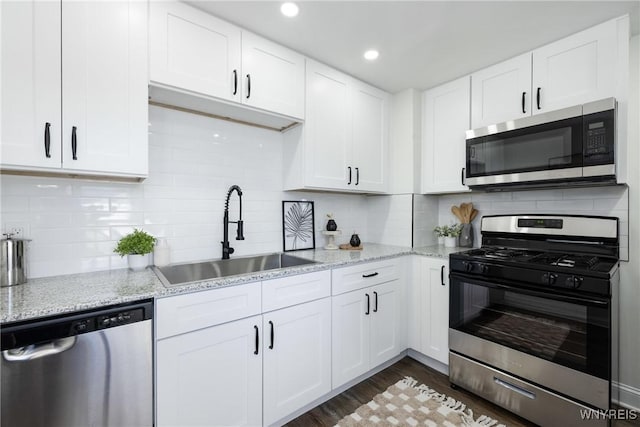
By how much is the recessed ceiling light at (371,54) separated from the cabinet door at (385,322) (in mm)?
1762

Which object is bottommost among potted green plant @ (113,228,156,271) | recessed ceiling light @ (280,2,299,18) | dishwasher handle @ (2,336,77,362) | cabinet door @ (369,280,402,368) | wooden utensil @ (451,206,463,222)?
cabinet door @ (369,280,402,368)

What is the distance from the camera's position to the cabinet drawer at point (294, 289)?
1.62 metres

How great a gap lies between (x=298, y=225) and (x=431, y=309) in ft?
4.27

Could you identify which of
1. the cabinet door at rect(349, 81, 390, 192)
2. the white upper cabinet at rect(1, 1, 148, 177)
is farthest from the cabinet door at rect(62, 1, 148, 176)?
the cabinet door at rect(349, 81, 390, 192)

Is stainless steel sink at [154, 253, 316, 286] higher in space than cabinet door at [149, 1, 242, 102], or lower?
lower

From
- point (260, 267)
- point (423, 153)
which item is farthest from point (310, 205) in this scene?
point (423, 153)

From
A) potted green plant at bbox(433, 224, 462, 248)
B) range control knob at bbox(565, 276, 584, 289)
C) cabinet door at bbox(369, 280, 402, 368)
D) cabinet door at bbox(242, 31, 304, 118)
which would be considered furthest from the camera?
potted green plant at bbox(433, 224, 462, 248)

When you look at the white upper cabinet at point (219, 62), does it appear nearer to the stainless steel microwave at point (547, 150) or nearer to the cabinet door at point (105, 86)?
the cabinet door at point (105, 86)

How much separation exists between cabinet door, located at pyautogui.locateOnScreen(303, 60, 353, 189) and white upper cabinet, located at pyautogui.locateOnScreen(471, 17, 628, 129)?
3.54 ft

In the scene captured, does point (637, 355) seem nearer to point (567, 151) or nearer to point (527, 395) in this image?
point (527, 395)

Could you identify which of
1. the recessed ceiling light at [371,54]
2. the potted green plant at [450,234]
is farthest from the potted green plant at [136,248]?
the potted green plant at [450,234]

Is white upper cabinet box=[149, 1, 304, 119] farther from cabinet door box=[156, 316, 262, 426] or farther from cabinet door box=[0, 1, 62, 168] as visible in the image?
cabinet door box=[156, 316, 262, 426]

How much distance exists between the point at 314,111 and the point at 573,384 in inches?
91.9

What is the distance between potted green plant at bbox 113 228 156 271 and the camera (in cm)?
164
